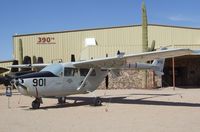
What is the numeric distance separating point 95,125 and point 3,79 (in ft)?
23.7

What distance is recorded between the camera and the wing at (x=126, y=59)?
16.1m

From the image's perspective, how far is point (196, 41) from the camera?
1679 inches

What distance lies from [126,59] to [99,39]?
1007 inches

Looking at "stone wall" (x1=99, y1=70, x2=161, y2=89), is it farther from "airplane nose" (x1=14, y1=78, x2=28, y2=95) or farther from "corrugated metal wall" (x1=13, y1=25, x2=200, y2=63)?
"airplane nose" (x1=14, y1=78, x2=28, y2=95)

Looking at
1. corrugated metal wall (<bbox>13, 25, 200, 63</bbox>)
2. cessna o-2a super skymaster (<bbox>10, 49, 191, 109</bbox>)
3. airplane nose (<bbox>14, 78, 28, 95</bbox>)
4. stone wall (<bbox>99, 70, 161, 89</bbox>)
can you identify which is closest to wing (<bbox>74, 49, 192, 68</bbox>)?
cessna o-2a super skymaster (<bbox>10, 49, 191, 109</bbox>)

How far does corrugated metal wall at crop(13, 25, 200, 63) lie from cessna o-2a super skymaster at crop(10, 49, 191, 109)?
22996mm

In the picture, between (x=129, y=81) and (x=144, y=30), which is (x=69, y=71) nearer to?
(x=144, y=30)

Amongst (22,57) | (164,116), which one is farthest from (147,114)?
(22,57)

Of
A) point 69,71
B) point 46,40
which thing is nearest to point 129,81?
point 46,40

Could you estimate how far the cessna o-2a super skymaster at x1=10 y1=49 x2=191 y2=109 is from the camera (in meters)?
15.7

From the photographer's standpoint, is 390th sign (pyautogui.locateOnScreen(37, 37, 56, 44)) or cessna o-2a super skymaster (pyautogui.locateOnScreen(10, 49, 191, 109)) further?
390th sign (pyautogui.locateOnScreen(37, 37, 56, 44))

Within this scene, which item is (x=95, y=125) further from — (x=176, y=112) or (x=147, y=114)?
(x=176, y=112)

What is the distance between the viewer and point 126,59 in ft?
56.9

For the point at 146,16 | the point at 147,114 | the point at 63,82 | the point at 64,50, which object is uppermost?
the point at 146,16
